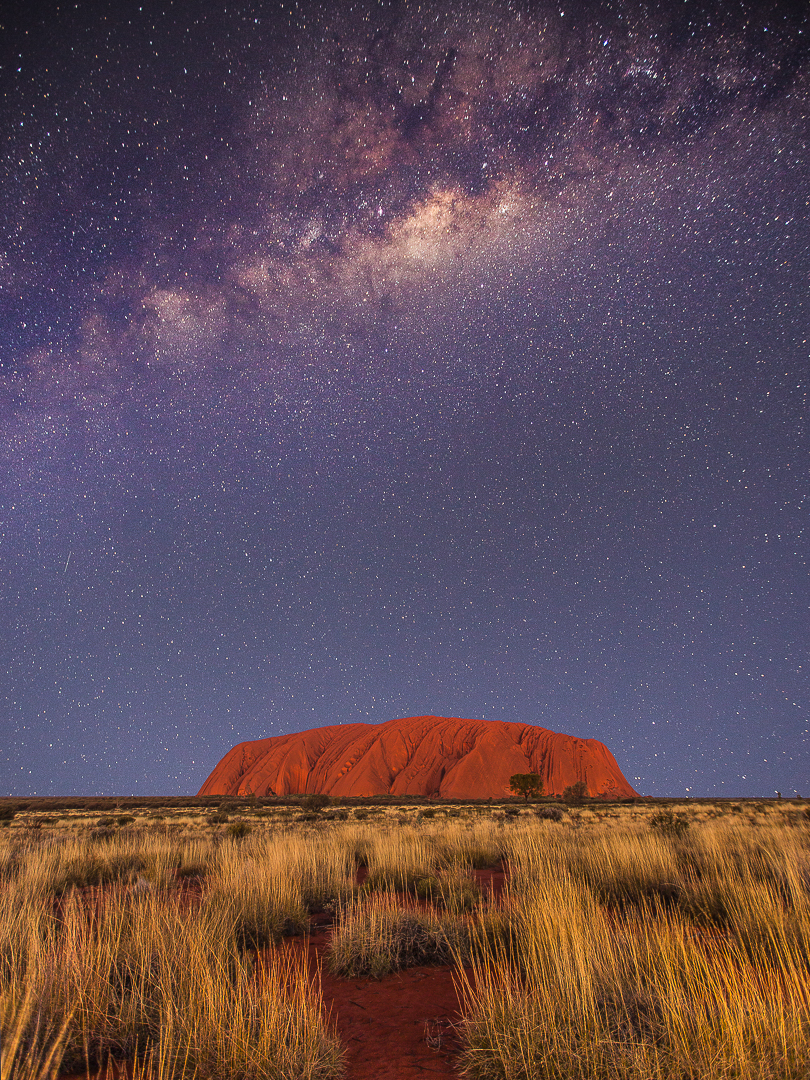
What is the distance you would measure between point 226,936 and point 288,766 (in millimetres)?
85979

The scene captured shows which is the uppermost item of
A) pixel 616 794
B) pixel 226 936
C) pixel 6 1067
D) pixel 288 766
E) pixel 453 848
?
pixel 6 1067

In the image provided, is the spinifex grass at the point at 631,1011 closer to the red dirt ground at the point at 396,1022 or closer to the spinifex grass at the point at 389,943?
the red dirt ground at the point at 396,1022

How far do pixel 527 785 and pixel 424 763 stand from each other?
1848 centimetres

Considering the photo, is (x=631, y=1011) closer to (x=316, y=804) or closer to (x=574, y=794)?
(x=316, y=804)

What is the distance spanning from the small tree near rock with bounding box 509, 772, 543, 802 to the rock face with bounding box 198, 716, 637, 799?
6.95 metres

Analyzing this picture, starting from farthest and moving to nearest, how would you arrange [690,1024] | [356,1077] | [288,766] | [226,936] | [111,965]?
[288,766] → [226,936] → [111,965] → [356,1077] → [690,1024]

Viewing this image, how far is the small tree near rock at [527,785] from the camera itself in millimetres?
61719

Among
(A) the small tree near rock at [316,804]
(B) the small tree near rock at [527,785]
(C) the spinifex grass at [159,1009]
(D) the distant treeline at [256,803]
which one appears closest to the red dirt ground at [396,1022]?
(C) the spinifex grass at [159,1009]

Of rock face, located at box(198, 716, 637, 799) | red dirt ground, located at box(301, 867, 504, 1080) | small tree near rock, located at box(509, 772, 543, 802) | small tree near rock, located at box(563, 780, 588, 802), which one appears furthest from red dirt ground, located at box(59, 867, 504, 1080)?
rock face, located at box(198, 716, 637, 799)

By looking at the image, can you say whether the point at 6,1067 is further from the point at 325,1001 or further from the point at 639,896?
the point at 639,896

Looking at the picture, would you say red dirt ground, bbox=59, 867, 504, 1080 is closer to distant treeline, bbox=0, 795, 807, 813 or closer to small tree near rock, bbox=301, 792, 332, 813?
small tree near rock, bbox=301, 792, 332, 813

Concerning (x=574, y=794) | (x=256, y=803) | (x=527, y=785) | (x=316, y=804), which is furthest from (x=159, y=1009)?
(x=527, y=785)

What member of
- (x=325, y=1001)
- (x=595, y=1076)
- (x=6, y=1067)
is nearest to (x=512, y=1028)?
(x=595, y=1076)

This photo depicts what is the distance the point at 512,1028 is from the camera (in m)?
2.91
